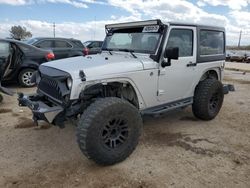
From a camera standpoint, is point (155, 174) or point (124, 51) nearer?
point (155, 174)

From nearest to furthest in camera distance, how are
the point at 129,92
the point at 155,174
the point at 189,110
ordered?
the point at 155,174, the point at 129,92, the point at 189,110

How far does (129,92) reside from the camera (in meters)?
4.36

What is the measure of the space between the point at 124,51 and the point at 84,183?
236cm

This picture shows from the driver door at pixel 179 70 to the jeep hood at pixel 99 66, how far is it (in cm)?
55

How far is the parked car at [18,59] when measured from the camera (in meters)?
7.87

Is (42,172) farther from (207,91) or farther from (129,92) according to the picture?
(207,91)

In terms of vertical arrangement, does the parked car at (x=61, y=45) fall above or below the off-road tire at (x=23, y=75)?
above

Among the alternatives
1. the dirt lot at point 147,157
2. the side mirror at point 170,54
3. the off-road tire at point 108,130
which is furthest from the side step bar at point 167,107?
the side mirror at point 170,54

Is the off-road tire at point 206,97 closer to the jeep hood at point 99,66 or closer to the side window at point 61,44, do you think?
the jeep hood at point 99,66

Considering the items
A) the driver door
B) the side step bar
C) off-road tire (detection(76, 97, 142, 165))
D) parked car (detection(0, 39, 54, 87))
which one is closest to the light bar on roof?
the driver door

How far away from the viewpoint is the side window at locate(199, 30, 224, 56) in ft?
17.6

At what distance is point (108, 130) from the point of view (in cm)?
369

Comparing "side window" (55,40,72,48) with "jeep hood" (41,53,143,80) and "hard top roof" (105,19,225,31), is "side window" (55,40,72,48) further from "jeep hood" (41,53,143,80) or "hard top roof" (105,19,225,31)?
"jeep hood" (41,53,143,80)

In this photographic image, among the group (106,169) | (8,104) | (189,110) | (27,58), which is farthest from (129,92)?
(27,58)
